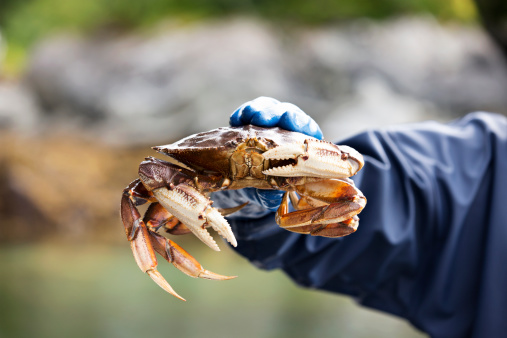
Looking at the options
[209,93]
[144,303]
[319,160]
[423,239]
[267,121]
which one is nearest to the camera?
[319,160]

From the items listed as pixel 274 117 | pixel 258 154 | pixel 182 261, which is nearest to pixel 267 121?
pixel 274 117

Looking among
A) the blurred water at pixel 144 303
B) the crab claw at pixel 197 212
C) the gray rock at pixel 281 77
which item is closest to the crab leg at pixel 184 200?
the crab claw at pixel 197 212

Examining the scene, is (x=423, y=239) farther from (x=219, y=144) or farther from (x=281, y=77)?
(x=281, y=77)

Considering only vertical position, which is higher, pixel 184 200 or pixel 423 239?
pixel 184 200

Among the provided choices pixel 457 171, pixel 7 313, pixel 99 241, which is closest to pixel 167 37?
pixel 99 241

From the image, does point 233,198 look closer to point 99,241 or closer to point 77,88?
point 99,241

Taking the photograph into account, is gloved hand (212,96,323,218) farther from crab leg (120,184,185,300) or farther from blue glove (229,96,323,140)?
crab leg (120,184,185,300)
